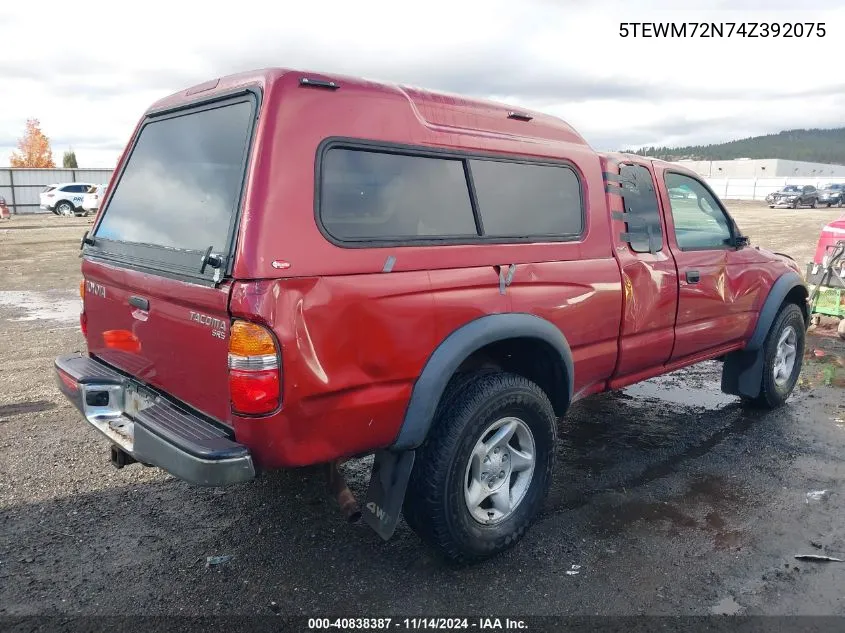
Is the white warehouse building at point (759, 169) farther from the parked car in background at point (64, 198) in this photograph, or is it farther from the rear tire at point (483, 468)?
the rear tire at point (483, 468)

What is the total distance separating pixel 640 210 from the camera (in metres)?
4.02

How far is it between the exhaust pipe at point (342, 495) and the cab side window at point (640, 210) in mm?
2120

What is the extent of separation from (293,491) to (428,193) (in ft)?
6.33

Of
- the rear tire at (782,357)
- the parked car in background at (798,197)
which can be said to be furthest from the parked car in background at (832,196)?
the rear tire at (782,357)

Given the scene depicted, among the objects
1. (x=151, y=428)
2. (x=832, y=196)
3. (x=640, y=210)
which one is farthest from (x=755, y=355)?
(x=832, y=196)

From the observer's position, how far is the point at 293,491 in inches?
151

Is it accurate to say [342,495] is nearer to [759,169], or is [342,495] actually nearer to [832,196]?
[832,196]

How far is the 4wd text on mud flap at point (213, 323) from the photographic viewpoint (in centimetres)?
248

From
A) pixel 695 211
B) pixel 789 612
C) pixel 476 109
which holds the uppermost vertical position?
pixel 476 109

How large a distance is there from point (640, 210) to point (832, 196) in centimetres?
4065

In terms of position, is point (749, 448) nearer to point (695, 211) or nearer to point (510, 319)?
point (695, 211)

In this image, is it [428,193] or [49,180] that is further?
[49,180]

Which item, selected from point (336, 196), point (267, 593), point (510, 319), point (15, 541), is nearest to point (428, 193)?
point (336, 196)

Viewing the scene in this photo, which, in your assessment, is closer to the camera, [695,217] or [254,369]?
[254,369]
